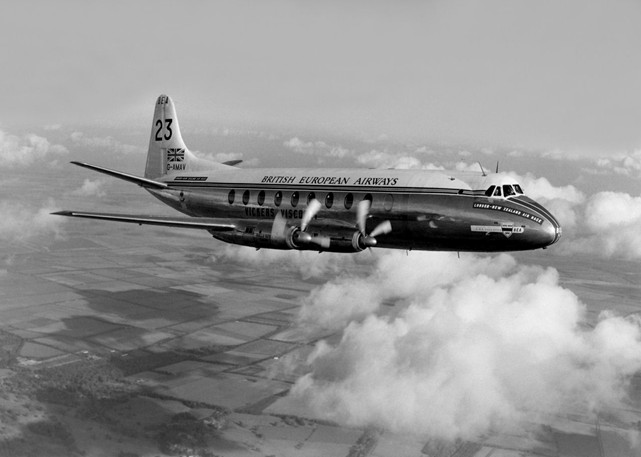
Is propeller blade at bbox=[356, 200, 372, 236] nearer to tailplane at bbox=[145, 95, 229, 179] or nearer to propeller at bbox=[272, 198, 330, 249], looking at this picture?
propeller at bbox=[272, 198, 330, 249]

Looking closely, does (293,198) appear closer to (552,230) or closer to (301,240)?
(301,240)

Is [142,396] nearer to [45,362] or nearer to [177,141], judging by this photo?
[45,362]

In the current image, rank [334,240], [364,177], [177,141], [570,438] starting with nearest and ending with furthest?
[334,240] < [364,177] < [177,141] < [570,438]

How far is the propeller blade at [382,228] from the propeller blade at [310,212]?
336 centimetres

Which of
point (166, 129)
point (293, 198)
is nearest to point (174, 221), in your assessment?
point (293, 198)

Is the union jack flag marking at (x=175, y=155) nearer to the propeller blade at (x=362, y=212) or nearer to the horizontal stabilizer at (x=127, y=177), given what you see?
the horizontal stabilizer at (x=127, y=177)

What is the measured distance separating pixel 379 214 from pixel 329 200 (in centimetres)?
305

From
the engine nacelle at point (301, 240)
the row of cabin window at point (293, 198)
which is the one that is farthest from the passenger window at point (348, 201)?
the engine nacelle at point (301, 240)

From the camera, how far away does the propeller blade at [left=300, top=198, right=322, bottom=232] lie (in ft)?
96.5

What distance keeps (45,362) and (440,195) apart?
192m

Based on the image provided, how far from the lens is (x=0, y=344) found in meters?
185

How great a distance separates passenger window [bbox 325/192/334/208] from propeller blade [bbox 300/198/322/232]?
40 cm

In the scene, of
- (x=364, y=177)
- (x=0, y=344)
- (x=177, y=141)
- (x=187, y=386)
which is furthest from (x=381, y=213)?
(x=0, y=344)

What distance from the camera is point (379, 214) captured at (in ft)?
97.0
